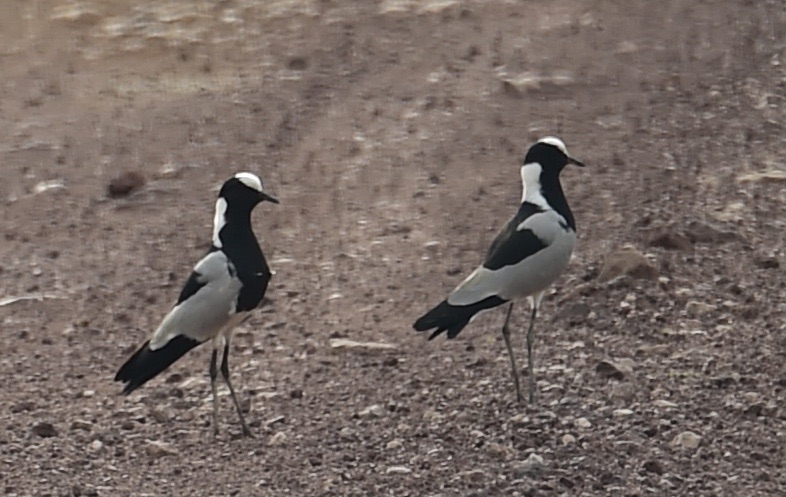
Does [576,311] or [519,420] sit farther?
[576,311]

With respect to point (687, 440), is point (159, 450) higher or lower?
higher

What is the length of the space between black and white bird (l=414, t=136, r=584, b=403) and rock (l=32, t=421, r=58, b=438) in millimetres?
1602

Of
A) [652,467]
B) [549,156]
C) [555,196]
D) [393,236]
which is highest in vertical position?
[549,156]

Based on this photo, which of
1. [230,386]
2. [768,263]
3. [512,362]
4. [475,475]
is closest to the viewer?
[475,475]

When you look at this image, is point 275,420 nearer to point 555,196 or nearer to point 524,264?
point 524,264

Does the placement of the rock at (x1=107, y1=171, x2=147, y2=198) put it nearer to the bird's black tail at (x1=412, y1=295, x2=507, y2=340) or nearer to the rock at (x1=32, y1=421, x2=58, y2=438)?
the rock at (x1=32, y1=421, x2=58, y2=438)

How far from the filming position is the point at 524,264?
23.1 ft

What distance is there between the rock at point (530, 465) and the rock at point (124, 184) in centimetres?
418

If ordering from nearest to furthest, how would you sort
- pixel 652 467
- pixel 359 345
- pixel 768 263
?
pixel 652 467 → pixel 359 345 → pixel 768 263

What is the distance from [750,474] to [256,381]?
225 centimetres

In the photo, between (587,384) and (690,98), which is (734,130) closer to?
(690,98)

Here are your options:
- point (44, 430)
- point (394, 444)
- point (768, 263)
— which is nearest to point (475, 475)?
point (394, 444)

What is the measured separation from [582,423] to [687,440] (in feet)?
1.39

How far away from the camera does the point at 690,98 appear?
1049 cm
